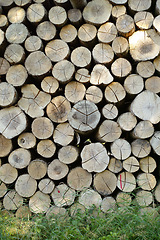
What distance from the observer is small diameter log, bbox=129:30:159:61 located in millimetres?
3268

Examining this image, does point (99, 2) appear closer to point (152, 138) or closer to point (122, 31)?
point (122, 31)

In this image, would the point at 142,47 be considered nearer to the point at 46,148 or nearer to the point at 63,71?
the point at 63,71

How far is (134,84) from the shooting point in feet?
10.7

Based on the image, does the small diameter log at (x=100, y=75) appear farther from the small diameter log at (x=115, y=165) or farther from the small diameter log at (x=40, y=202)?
the small diameter log at (x=40, y=202)

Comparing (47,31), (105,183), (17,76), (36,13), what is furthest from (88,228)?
(36,13)

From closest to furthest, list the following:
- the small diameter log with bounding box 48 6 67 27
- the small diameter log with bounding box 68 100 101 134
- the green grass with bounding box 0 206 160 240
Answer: the green grass with bounding box 0 206 160 240
the small diameter log with bounding box 68 100 101 134
the small diameter log with bounding box 48 6 67 27

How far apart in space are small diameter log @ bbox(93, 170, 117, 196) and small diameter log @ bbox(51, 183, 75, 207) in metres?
0.30

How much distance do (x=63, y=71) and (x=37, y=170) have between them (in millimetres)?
1192

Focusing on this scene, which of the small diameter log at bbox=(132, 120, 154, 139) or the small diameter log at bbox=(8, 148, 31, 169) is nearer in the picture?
the small diameter log at bbox=(132, 120, 154, 139)

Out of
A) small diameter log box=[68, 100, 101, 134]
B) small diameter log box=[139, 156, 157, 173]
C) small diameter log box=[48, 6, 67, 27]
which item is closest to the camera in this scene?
small diameter log box=[68, 100, 101, 134]

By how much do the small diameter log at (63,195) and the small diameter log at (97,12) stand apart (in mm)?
1967

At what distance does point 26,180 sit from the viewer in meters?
3.31

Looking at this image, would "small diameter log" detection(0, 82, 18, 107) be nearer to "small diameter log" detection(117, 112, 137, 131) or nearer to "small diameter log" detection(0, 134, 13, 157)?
"small diameter log" detection(0, 134, 13, 157)

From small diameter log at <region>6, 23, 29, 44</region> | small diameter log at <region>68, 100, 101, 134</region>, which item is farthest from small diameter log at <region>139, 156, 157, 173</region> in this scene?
small diameter log at <region>6, 23, 29, 44</region>
